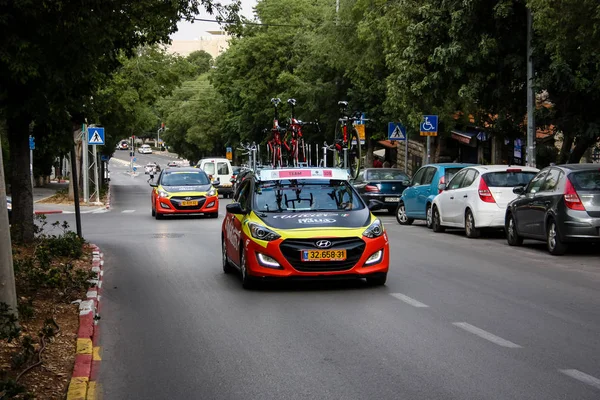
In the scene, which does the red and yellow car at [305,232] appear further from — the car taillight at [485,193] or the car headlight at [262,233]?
the car taillight at [485,193]

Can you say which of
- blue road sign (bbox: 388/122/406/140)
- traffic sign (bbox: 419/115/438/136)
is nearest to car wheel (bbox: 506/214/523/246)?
traffic sign (bbox: 419/115/438/136)

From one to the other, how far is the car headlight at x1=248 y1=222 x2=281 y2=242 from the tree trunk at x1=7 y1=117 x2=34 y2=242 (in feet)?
21.0

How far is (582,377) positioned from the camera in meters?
7.66

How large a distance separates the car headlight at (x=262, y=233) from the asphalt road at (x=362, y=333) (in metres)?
0.69

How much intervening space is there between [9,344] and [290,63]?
58.6 metres

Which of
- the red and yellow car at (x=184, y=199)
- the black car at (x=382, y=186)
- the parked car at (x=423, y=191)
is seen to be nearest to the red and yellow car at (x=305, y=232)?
the parked car at (x=423, y=191)

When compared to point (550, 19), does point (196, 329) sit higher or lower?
lower

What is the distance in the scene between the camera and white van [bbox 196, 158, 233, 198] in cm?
5406

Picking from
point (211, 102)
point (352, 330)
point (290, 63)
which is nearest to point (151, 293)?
point (352, 330)

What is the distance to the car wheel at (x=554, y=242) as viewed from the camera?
1773 centimetres

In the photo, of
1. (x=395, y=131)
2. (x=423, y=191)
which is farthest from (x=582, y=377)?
(x=395, y=131)

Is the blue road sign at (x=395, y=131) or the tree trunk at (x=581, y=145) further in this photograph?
the blue road sign at (x=395, y=131)

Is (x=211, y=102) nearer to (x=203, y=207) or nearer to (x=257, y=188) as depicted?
(x=203, y=207)

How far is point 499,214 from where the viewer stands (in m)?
21.9
